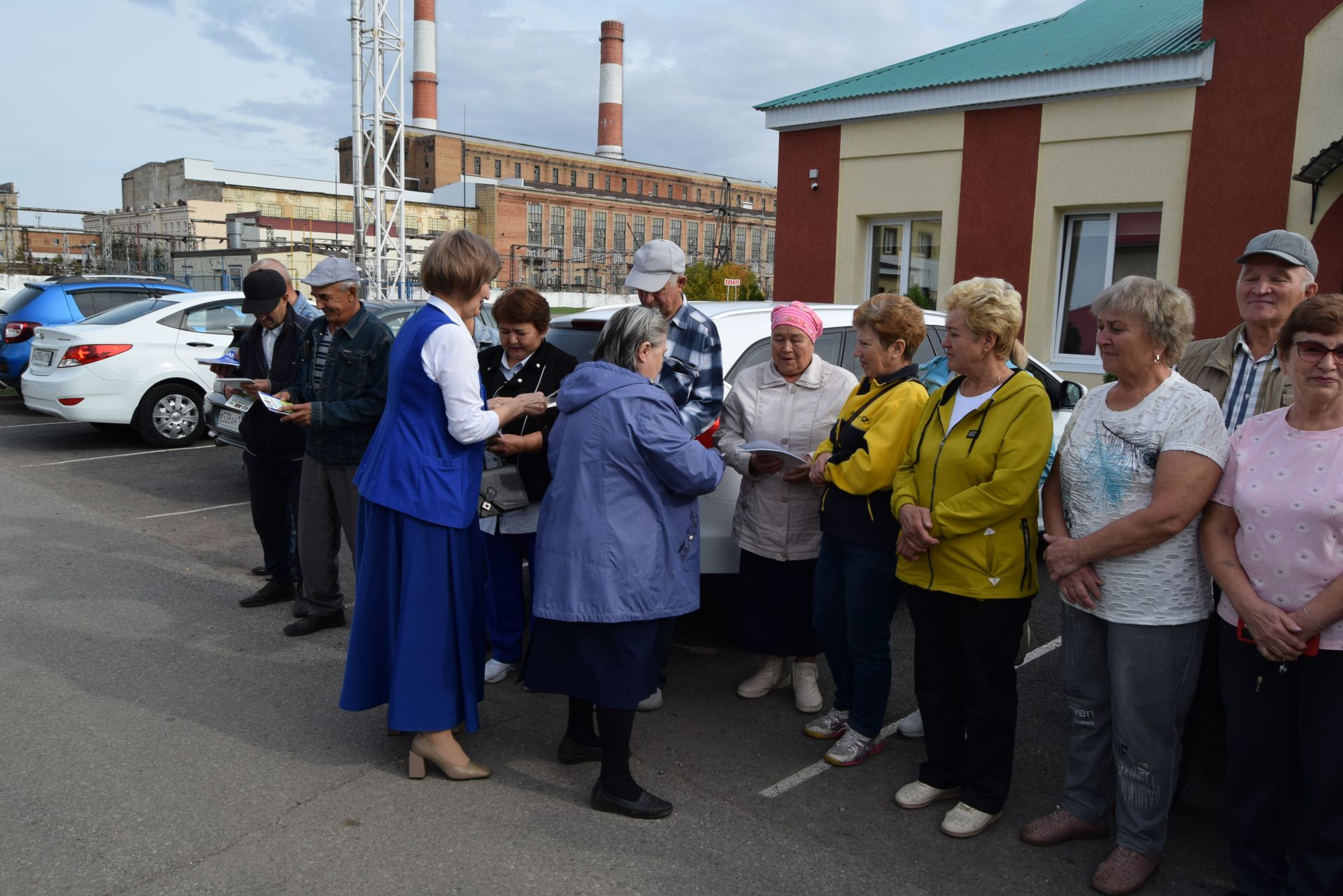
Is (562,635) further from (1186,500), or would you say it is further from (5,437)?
(5,437)

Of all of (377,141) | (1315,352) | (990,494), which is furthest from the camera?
(377,141)

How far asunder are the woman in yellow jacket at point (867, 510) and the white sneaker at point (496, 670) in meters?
1.63

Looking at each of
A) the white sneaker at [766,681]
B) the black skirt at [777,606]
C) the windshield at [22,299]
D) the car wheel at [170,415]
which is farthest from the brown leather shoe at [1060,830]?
the windshield at [22,299]

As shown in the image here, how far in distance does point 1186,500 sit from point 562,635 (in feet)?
6.80

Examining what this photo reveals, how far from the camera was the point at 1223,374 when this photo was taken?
3.70 metres

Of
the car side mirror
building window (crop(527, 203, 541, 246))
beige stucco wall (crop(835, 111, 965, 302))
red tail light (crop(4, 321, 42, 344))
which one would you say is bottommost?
red tail light (crop(4, 321, 42, 344))

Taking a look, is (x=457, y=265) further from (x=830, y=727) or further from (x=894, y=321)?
(x=830, y=727)

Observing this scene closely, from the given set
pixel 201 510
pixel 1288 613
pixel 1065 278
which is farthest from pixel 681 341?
pixel 1065 278

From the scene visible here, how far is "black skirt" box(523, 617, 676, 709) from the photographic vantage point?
137 inches

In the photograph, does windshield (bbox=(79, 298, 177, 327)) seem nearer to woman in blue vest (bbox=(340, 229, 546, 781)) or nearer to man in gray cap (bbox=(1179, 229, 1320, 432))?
woman in blue vest (bbox=(340, 229, 546, 781))

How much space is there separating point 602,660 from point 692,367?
1481 mm

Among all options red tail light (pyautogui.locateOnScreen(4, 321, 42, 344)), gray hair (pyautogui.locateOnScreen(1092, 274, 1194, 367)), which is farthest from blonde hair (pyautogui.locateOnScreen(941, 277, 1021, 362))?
red tail light (pyautogui.locateOnScreen(4, 321, 42, 344))

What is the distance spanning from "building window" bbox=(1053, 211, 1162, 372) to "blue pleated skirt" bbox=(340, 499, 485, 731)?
8.76 meters

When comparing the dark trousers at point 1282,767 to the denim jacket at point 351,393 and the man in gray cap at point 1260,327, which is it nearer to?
the man in gray cap at point 1260,327
